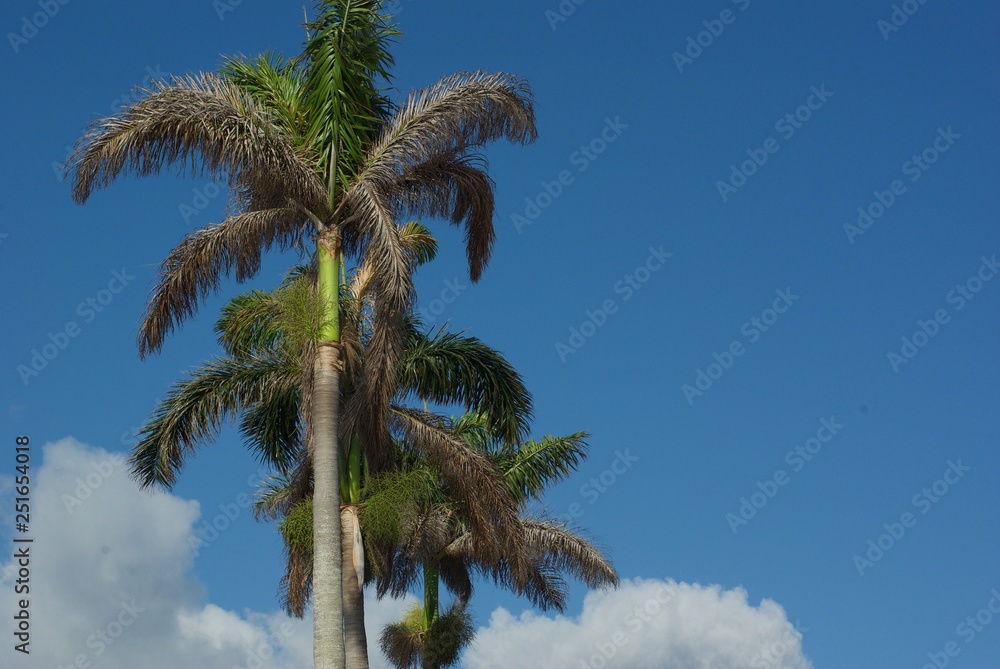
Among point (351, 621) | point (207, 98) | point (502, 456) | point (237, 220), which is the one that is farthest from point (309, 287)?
point (502, 456)

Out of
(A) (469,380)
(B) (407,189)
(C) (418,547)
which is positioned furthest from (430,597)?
(B) (407,189)

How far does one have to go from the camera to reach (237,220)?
15445 mm

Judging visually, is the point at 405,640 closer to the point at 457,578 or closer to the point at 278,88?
the point at 457,578

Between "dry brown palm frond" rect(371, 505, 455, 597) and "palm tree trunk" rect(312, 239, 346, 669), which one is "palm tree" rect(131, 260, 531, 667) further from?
"dry brown palm frond" rect(371, 505, 455, 597)

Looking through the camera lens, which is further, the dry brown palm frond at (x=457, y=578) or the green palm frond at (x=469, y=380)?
the dry brown palm frond at (x=457, y=578)

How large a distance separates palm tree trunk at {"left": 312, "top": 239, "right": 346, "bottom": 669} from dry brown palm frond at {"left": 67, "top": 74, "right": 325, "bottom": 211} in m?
1.39

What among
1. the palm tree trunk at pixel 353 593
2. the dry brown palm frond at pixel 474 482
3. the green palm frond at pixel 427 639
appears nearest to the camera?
the palm tree trunk at pixel 353 593

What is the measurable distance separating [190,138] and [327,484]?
14.6 ft

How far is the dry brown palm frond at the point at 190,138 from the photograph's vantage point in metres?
14.8

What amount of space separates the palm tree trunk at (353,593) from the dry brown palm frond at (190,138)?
450cm

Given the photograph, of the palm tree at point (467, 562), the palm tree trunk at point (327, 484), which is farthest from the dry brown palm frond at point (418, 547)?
the palm tree trunk at point (327, 484)

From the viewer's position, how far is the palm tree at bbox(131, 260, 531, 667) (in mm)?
15875

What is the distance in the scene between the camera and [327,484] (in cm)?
1446

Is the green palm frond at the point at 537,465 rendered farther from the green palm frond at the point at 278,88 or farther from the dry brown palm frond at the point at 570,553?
the green palm frond at the point at 278,88
